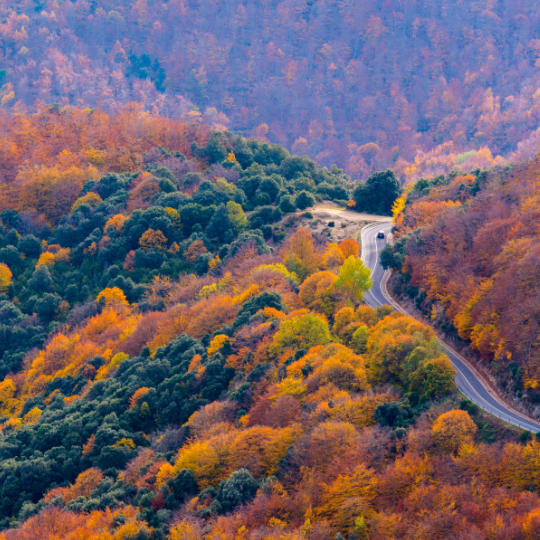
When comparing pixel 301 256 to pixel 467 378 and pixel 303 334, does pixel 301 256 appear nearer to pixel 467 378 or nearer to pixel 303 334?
pixel 303 334

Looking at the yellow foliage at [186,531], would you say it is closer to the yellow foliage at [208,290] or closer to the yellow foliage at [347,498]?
the yellow foliage at [347,498]

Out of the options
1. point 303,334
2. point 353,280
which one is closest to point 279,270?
point 353,280

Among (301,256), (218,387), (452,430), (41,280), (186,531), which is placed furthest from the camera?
(41,280)

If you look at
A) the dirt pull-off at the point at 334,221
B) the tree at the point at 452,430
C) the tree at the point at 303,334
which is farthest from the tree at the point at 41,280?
the tree at the point at 452,430

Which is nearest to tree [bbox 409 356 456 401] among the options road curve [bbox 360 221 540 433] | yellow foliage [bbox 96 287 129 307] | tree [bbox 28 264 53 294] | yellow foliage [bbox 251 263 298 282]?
road curve [bbox 360 221 540 433]

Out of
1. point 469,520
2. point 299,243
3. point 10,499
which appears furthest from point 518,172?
point 10,499

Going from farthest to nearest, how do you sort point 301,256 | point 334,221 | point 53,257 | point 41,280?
1. point 53,257
2. point 334,221
3. point 41,280
4. point 301,256
